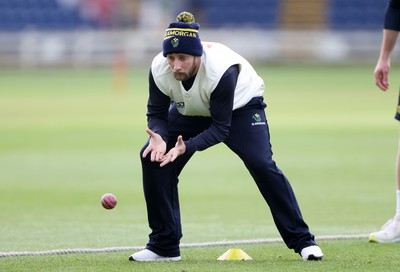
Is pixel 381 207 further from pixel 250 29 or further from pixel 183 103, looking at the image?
pixel 250 29

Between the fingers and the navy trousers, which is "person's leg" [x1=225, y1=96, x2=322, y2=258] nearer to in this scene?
the navy trousers

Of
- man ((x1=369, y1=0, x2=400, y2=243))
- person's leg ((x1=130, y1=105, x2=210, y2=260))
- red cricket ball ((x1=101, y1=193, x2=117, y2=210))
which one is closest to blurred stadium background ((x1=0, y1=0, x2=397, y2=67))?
man ((x1=369, y1=0, x2=400, y2=243))

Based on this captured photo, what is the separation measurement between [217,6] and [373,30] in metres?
7.73

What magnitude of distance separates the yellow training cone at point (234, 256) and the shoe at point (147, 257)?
1.13ft

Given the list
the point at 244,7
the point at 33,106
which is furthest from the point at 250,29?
the point at 33,106

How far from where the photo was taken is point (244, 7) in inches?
1747

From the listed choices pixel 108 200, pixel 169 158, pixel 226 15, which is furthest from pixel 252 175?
pixel 226 15

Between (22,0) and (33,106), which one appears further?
(22,0)

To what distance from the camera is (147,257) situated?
277 inches

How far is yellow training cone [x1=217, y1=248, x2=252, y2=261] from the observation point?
7.03m

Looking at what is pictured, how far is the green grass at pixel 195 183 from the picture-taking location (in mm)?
7336

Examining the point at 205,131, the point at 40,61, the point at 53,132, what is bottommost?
the point at 40,61

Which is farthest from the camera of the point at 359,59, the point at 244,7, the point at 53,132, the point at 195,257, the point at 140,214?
the point at 244,7

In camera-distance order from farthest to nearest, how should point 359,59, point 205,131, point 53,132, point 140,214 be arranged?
point 359,59 < point 53,132 < point 140,214 < point 205,131
